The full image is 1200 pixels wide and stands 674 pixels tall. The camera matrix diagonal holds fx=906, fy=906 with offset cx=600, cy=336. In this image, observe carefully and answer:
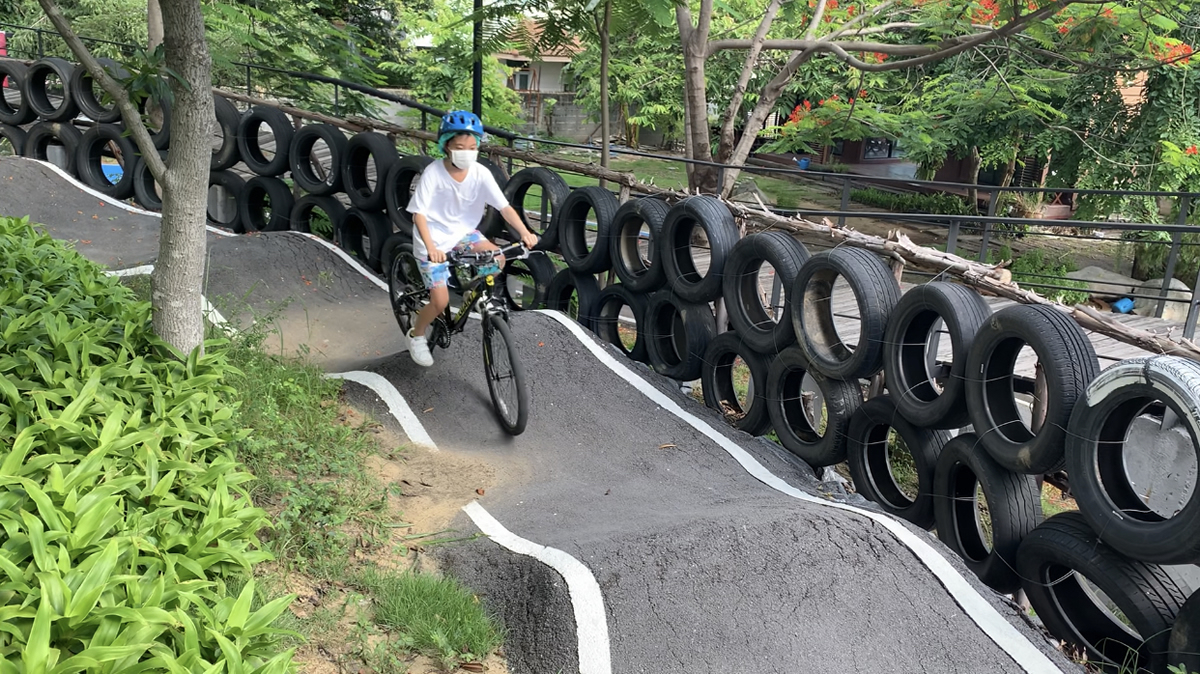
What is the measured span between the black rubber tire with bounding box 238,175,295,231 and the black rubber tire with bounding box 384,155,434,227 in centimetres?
161

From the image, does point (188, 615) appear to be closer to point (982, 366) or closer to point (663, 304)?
point (982, 366)

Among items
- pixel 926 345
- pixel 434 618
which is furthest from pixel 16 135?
pixel 926 345

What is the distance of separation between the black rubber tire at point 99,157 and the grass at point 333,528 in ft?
20.5

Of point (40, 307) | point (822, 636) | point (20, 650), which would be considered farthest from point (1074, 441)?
point (40, 307)

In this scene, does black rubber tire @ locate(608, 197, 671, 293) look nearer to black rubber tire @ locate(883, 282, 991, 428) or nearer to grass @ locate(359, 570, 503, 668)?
black rubber tire @ locate(883, 282, 991, 428)

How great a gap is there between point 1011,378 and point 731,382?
2.31 m

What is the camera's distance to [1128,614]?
3744 millimetres

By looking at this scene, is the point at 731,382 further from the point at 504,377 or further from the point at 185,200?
the point at 185,200

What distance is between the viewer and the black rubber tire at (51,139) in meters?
11.1

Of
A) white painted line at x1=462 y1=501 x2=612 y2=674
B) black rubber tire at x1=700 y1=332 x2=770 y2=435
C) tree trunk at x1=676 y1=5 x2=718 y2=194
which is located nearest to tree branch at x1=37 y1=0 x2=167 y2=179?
white painted line at x1=462 y1=501 x2=612 y2=674

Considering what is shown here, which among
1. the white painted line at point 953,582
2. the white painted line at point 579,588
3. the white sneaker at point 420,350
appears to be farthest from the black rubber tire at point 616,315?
the white painted line at point 579,588

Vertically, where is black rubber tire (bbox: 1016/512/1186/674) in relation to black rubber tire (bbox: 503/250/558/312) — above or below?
below

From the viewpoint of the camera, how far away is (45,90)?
1165 centimetres

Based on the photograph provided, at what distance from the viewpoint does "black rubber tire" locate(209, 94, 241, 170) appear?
9.91 metres
